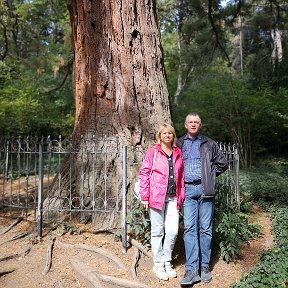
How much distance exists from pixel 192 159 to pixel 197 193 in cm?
44

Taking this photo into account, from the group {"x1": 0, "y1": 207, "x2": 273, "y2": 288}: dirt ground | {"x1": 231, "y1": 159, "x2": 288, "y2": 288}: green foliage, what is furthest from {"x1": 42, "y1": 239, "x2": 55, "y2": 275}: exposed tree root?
{"x1": 231, "y1": 159, "x2": 288, "y2": 288}: green foliage

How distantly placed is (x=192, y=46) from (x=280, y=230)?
16.0m

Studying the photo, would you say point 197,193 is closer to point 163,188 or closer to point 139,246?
point 163,188

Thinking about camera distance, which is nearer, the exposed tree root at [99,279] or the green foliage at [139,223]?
the exposed tree root at [99,279]

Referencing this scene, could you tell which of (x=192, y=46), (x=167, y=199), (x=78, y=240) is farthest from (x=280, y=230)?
(x=192, y=46)

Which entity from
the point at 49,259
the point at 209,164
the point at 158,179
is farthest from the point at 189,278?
the point at 49,259

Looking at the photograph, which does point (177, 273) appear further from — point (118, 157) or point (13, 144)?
point (13, 144)

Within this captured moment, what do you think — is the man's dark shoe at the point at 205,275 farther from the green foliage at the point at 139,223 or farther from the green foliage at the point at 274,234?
the green foliage at the point at 139,223

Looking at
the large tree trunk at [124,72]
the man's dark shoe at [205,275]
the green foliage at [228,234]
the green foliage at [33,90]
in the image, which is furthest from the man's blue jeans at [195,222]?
the green foliage at [33,90]

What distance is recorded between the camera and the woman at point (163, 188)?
175 inches

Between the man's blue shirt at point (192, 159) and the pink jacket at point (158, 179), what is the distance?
78 mm

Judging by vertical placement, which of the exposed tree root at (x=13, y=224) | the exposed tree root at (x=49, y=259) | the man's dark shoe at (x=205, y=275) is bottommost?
the man's dark shoe at (x=205, y=275)

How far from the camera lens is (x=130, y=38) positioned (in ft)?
20.1

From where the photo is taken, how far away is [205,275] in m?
4.62
